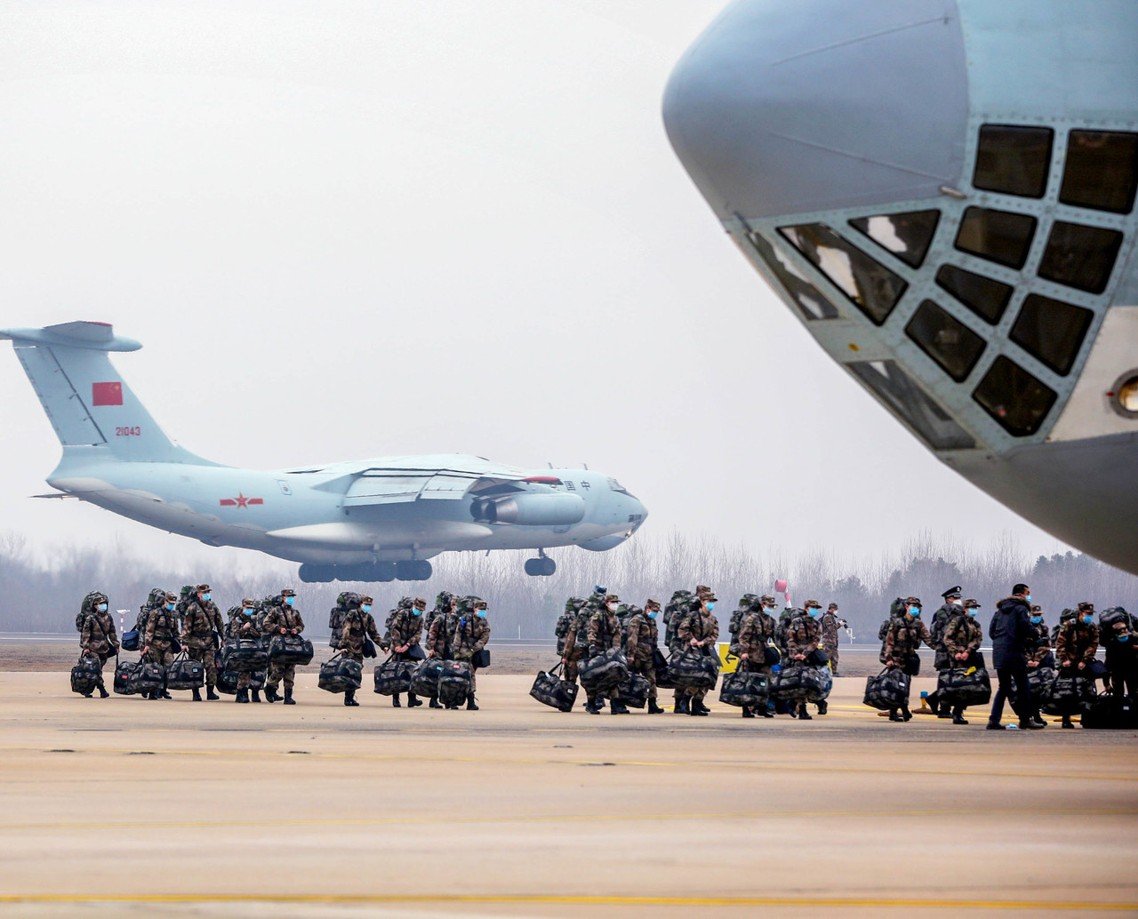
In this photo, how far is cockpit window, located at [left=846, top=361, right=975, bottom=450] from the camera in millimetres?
10078

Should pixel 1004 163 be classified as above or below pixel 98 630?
above

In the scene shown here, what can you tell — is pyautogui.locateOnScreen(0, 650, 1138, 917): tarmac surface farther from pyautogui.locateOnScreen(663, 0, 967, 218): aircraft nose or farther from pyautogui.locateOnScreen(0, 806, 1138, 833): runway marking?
pyautogui.locateOnScreen(663, 0, 967, 218): aircraft nose

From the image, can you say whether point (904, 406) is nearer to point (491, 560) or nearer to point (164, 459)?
→ point (164, 459)

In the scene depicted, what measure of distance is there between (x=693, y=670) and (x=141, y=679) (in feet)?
29.7

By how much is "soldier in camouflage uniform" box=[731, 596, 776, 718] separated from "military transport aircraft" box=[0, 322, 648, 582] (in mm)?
44164

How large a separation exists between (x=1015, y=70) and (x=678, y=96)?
5.83 feet

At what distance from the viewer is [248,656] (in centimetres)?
2873

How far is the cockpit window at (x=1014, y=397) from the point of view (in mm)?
9711

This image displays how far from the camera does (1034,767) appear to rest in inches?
653

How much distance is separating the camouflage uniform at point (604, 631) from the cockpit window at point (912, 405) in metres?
15.8

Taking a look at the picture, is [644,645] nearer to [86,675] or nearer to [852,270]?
[86,675]

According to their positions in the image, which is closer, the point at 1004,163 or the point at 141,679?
the point at 1004,163

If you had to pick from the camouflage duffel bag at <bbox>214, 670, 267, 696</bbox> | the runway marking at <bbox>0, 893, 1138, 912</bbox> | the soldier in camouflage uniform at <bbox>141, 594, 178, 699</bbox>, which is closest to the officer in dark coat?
the camouflage duffel bag at <bbox>214, 670, 267, 696</bbox>

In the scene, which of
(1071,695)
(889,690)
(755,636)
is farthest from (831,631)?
(1071,695)
